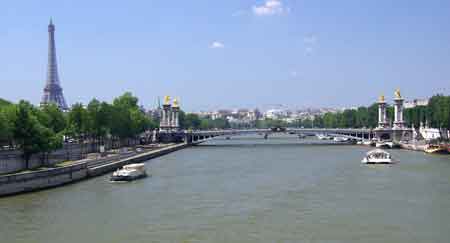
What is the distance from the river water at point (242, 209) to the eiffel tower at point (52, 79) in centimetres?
7583

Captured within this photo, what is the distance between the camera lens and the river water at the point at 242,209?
20922 millimetres

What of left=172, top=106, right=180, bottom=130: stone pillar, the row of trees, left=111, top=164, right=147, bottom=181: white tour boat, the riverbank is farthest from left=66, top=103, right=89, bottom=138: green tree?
left=172, top=106, right=180, bottom=130: stone pillar

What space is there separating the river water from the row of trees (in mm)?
3176

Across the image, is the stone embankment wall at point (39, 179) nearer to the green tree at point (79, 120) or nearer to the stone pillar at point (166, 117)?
the green tree at point (79, 120)

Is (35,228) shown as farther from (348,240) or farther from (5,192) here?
(348,240)

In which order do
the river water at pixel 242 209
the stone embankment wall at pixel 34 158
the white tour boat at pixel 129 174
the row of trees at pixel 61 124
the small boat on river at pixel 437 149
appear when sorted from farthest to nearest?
the small boat on river at pixel 437 149 → the white tour boat at pixel 129 174 → the row of trees at pixel 61 124 → the stone embankment wall at pixel 34 158 → the river water at pixel 242 209

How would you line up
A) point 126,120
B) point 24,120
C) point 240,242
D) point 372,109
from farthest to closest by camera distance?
point 372,109 < point 126,120 < point 24,120 < point 240,242

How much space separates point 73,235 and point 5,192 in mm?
8192

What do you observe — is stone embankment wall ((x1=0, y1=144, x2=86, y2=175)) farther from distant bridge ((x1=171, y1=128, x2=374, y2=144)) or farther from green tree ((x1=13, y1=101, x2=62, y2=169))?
distant bridge ((x1=171, y1=128, x2=374, y2=144))

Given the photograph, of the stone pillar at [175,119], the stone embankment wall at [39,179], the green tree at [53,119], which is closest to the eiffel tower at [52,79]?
the stone pillar at [175,119]

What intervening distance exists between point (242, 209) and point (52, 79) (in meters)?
92.7

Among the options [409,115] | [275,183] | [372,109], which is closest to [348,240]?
[275,183]

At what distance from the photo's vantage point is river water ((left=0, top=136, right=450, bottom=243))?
2092cm

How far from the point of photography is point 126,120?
60656 mm
